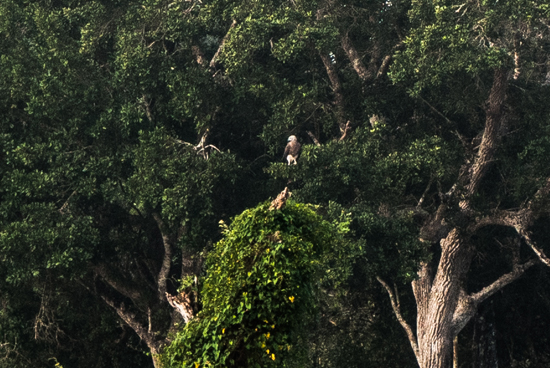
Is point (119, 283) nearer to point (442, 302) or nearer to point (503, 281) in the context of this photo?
point (442, 302)

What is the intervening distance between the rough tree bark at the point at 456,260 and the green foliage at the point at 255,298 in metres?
7.65

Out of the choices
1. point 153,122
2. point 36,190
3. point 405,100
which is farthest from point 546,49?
point 36,190

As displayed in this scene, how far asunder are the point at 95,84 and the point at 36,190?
2.45 metres

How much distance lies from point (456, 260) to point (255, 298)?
351 inches

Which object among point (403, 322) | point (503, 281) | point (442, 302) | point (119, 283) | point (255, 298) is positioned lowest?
point (255, 298)

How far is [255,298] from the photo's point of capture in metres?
9.25

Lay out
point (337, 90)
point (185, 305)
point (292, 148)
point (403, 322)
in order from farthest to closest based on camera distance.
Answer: point (403, 322) < point (337, 90) < point (292, 148) < point (185, 305)

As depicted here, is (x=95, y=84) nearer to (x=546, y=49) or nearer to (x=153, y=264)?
(x=153, y=264)

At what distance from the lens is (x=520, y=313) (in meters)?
20.1

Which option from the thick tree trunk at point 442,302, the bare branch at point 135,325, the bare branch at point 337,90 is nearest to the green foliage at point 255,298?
the bare branch at point 135,325

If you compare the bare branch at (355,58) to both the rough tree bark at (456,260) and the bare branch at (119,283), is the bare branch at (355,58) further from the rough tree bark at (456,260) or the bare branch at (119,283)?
the bare branch at (119,283)

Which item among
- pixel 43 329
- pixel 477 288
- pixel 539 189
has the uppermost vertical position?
pixel 539 189

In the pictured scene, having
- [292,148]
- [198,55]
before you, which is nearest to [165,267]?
Result: [292,148]

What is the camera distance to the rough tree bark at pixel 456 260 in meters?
16.7
